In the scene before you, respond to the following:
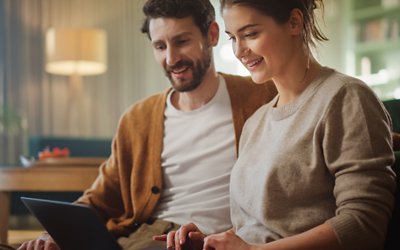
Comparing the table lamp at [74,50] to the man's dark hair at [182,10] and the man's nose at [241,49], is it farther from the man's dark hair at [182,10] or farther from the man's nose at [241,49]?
the man's nose at [241,49]

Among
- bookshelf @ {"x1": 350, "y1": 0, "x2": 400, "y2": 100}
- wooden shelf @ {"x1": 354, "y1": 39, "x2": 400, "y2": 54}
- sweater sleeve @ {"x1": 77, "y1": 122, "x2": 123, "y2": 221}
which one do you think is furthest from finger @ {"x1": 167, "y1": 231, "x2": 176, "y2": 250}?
wooden shelf @ {"x1": 354, "y1": 39, "x2": 400, "y2": 54}

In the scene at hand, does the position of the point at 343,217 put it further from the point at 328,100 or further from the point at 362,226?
the point at 328,100

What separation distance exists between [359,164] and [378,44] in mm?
4122

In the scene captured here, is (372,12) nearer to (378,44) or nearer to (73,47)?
(378,44)

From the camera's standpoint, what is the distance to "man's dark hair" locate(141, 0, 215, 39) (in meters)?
1.66

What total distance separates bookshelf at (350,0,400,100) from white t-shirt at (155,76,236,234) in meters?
3.32

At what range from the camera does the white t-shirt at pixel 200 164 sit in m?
1.51

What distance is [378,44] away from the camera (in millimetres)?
4848

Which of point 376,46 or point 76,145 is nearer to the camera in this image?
point 76,145

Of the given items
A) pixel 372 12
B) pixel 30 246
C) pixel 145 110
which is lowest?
pixel 30 246

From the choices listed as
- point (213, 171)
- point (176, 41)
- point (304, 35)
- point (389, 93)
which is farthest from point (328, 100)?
point (389, 93)

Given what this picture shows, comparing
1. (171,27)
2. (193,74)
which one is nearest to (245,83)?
(193,74)

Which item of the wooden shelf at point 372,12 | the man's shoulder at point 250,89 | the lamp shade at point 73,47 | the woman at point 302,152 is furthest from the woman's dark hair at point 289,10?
the wooden shelf at point 372,12

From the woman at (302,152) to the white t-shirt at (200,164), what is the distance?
0.23 m
